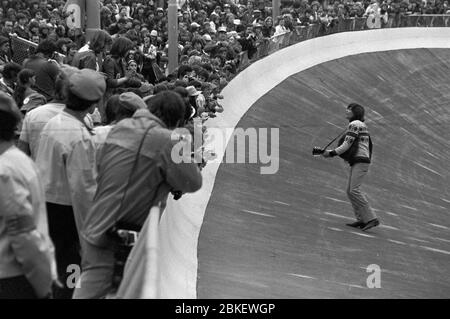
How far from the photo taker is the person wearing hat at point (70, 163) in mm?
6539

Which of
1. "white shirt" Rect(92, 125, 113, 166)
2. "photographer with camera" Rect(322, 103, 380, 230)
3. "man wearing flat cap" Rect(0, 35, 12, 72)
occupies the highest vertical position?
"white shirt" Rect(92, 125, 113, 166)

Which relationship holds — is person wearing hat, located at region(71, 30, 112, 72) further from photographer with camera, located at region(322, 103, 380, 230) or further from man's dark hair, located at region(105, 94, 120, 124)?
photographer with camera, located at region(322, 103, 380, 230)

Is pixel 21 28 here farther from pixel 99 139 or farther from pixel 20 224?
pixel 20 224

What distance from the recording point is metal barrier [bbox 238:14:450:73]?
2634 cm

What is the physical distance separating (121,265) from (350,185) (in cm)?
833

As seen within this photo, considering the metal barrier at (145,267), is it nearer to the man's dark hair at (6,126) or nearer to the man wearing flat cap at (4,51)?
the man's dark hair at (6,126)

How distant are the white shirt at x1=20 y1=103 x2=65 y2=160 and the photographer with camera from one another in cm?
732

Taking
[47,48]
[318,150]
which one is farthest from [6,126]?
[318,150]

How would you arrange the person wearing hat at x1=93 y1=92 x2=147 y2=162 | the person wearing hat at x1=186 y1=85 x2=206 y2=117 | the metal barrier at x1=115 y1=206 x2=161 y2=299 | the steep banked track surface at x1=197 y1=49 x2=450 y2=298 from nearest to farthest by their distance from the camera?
the metal barrier at x1=115 y1=206 x2=161 y2=299 → the person wearing hat at x1=93 y1=92 x2=147 y2=162 → the steep banked track surface at x1=197 y1=49 x2=450 y2=298 → the person wearing hat at x1=186 y1=85 x2=206 y2=117

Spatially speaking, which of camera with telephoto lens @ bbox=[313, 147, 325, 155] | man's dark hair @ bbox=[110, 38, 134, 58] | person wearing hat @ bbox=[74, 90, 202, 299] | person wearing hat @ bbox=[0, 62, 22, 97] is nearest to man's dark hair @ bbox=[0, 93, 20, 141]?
person wearing hat @ bbox=[74, 90, 202, 299]

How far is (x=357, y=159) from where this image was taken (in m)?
14.3

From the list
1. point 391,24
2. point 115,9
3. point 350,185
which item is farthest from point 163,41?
point 391,24

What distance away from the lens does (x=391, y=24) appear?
36.8m

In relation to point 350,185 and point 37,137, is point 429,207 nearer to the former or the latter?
point 350,185
